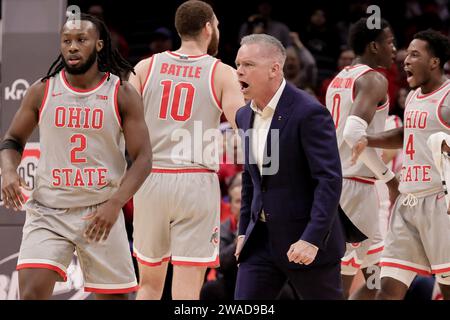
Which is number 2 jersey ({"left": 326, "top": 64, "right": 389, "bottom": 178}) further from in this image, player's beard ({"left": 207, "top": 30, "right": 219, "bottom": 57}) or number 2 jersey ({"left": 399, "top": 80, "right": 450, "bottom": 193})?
player's beard ({"left": 207, "top": 30, "right": 219, "bottom": 57})

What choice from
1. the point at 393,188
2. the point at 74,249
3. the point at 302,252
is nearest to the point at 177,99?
the point at 74,249

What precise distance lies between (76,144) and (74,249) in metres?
0.61

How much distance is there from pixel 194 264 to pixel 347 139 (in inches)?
54.0

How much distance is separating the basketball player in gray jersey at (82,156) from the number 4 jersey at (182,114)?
1128 mm

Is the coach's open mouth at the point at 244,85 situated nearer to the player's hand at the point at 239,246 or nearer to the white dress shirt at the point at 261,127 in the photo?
the white dress shirt at the point at 261,127

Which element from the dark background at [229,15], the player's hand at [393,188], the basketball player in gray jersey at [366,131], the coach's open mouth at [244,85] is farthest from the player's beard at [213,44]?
the dark background at [229,15]

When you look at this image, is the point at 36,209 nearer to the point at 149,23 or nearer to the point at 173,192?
the point at 173,192

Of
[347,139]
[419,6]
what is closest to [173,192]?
[347,139]

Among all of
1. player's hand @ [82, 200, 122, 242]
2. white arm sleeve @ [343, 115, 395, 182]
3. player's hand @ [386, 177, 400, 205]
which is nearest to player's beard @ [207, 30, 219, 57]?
white arm sleeve @ [343, 115, 395, 182]

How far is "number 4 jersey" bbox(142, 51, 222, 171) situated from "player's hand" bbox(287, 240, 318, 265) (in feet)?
6.14

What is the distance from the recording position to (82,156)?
5695 mm

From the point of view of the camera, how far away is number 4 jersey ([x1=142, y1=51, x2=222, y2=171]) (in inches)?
272

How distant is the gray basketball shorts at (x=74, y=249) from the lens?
5.53m

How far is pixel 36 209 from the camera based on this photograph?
5672 mm
